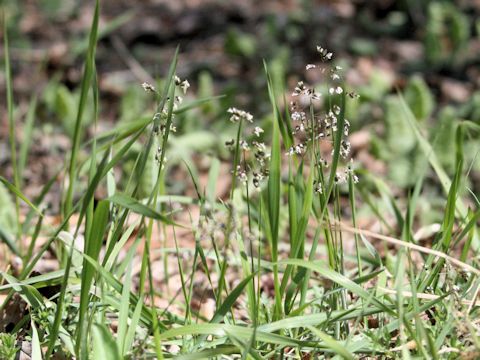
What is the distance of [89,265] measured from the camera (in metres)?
1.50

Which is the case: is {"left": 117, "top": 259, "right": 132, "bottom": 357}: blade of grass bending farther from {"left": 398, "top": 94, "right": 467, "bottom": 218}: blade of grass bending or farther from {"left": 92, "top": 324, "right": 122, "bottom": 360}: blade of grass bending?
{"left": 398, "top": 94, "right": 467, "bottom": 218}: blade of grass bending

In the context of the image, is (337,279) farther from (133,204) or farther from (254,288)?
(133,204)

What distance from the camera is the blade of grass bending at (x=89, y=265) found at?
147cm

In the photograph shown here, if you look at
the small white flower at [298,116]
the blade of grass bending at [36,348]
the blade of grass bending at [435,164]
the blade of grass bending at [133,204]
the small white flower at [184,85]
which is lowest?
the blade of grass bending at [36,348]

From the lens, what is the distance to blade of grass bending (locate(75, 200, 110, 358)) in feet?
4.83

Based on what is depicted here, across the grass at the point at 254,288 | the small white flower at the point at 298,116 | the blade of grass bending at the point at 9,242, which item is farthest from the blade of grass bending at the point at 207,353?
the blade of grass bending at the point at 9,242

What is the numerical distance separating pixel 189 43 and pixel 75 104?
3.65 ft

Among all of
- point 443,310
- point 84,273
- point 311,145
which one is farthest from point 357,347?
point 84,273

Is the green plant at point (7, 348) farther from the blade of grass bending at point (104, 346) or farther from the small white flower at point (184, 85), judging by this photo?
the small white flower at point (184, 85)

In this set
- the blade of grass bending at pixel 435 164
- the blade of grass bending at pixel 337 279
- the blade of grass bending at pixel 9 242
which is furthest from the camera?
the blade of grass bending at pixel 9 242

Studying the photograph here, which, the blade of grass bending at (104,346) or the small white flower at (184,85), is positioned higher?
the small white flower at (184,85)

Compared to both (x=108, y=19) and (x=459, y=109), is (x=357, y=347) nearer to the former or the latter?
(x=459, y=109)

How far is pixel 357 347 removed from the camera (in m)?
1.57

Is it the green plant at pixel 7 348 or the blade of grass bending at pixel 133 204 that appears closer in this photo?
the blade of grass bending at pixel 133 204
